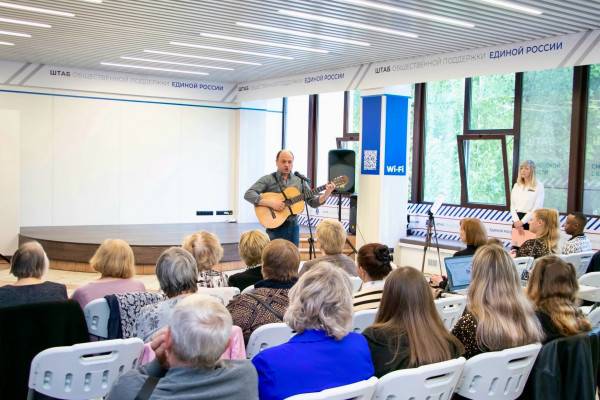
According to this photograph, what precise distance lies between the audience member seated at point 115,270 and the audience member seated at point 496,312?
204cm

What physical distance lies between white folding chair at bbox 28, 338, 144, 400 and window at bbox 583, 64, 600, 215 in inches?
305

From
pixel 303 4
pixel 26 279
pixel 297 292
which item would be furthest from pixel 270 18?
pixel 297 292

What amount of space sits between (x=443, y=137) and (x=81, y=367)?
365 inches

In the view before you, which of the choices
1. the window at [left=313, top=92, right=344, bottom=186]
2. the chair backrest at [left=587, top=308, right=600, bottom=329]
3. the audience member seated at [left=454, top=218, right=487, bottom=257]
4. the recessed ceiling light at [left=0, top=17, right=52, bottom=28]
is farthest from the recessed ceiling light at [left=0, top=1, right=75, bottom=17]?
the window at [left=313, top=92, right=344, bottom=186]

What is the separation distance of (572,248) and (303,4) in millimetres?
3564

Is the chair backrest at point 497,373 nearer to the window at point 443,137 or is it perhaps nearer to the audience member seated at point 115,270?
the audience member seated at point 115,270

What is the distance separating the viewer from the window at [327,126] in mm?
13500

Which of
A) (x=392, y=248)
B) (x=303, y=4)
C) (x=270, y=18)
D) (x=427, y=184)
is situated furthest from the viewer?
→ (x=427, y=184)

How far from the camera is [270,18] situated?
24.8ft

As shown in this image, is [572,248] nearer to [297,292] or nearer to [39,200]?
[297,292]

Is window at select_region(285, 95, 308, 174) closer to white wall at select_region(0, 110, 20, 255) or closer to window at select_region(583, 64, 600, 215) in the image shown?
white wall at select_region(0, 110, 20, 255)

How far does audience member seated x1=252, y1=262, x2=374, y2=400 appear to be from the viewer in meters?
2.41

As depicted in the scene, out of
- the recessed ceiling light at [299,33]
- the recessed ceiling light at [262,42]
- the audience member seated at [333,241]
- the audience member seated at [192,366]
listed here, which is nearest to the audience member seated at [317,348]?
the audience member seated at [192,366]

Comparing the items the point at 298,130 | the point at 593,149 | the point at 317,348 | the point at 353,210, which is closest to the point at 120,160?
the point at 298,130
